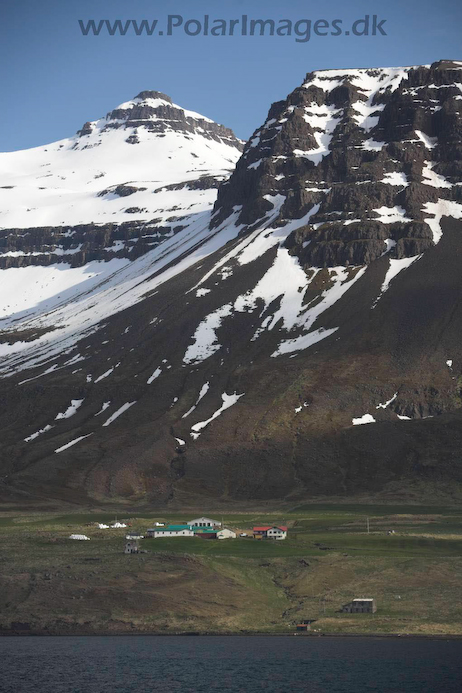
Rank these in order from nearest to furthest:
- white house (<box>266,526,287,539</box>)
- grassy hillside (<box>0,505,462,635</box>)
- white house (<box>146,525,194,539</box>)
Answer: grassy hillside (<box>0,505,462,635</box>), white house (<box>146,525,194,539</box>), white house (<box>266,526,287,539</box>)

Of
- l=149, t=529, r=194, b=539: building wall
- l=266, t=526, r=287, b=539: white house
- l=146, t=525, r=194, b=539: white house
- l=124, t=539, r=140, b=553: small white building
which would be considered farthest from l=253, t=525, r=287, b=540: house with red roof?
l=124, t=539, r=140, b=553: small white building

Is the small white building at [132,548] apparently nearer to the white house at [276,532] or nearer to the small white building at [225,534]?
the small white building at [225,534]

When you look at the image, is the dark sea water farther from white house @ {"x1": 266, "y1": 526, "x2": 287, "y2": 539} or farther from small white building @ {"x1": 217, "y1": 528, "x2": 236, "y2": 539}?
white house @ {"x1": 266, "y1": 526, "x2": 287, "y2": 539}

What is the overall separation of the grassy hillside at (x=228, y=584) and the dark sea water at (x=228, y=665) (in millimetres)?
4014

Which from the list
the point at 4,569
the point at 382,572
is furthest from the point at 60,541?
the point at 382,572

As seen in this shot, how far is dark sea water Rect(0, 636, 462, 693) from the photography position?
282ft

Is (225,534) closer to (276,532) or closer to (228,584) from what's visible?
(276,532)

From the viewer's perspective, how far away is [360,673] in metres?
88.8

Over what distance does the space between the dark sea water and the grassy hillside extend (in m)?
4.01

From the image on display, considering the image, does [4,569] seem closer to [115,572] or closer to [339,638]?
[115,572]

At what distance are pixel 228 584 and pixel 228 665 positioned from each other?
983 inches

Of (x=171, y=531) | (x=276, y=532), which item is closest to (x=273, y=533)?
(x=276, y=532)

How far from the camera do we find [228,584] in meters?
117

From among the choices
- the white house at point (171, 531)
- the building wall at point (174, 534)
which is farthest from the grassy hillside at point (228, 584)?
the white house at point (171, 531)
